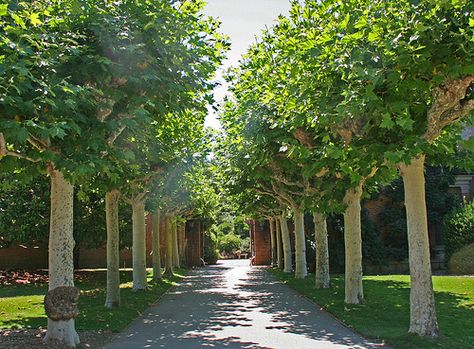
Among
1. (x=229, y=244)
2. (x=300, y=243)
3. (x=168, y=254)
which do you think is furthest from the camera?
(x=229, y=244)

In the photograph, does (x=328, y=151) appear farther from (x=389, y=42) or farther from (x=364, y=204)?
(x=364, y=204)

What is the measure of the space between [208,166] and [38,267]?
577 inches

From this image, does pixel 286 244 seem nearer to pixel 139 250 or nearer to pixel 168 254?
pixel 168 254

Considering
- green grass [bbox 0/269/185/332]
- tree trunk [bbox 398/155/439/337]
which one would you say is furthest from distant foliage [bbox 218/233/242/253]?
tree trunk [bbox 398/155/439/337]

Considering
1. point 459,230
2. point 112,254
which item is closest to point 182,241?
point 459,230

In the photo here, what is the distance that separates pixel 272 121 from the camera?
13.2 m

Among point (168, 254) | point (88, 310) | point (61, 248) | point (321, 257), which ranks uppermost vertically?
point (61, 248)

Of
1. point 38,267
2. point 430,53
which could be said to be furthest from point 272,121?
point 38,267

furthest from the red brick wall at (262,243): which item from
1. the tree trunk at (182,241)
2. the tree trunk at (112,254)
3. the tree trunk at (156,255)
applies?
the tree trunk at (112,254)

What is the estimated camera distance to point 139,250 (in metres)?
19.2

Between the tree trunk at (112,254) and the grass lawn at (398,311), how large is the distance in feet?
18.4

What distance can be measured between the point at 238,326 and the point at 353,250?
402 cm

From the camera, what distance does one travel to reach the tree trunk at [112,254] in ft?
46.5

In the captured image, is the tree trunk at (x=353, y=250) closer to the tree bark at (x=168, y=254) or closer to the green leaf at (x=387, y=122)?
the green leaf at (x=387, y=122)
